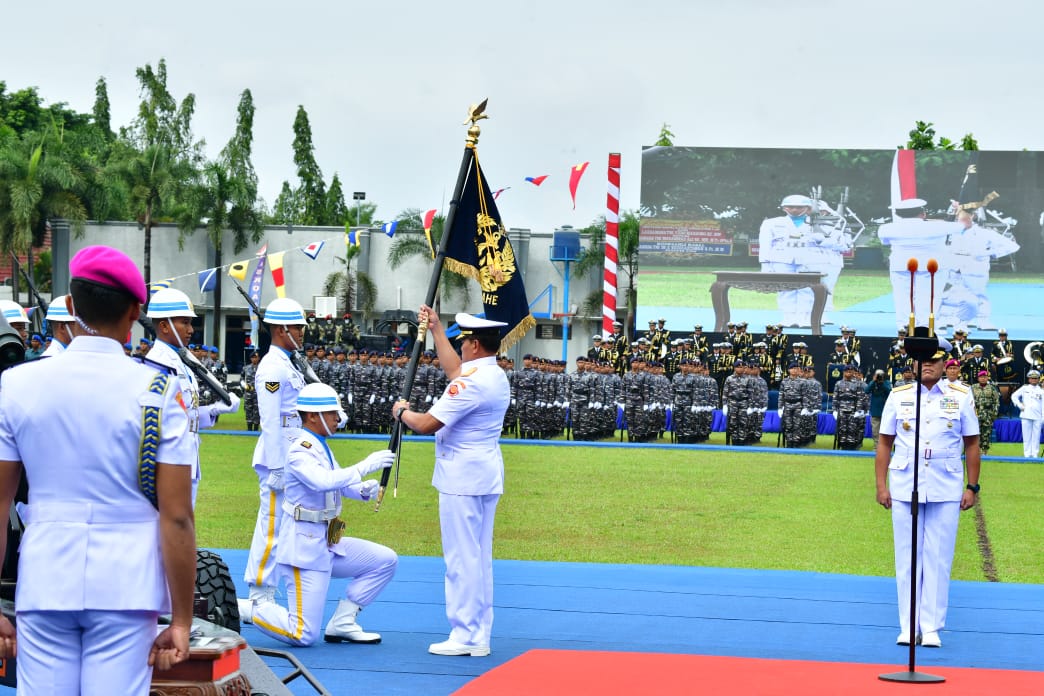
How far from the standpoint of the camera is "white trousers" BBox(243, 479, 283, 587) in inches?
300

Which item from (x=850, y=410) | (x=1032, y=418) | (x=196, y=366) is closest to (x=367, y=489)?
(x=196, y=366)

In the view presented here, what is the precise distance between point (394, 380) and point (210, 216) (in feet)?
61.3

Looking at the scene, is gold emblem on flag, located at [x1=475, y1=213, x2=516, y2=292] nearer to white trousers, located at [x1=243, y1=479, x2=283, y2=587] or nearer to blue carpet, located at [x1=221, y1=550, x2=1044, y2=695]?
white trousers, located at [x1=243, y1=479, x2=283, y2=587]

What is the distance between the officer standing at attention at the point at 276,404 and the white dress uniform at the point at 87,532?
14.4ft

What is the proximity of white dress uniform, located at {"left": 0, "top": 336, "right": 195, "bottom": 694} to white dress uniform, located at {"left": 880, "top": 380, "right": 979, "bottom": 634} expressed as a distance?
5501mm

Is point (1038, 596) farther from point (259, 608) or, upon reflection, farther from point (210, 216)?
point (210, 216)

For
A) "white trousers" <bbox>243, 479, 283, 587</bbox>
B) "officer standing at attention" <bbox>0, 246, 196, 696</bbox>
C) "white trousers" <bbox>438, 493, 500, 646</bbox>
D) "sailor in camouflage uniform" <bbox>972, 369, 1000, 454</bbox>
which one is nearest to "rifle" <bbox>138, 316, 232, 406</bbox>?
"white trousers" <bbox>243, 479, 283, 587</bbox>

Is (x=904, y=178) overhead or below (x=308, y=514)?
overhead

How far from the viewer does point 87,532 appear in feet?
11.2

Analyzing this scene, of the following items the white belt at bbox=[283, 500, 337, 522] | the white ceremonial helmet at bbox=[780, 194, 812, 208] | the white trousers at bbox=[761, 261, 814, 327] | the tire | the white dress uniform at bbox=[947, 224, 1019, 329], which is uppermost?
the white ceremonial helmet at bbox=[780, 194, 812, 208]

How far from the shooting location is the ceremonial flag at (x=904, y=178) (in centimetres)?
3400

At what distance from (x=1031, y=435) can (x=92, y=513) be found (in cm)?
2305

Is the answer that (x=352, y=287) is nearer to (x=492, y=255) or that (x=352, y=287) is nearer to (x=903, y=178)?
(x=903, y=178)

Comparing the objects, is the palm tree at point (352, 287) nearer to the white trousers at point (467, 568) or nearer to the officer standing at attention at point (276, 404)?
the officer standing at attention at point (276, 404)
